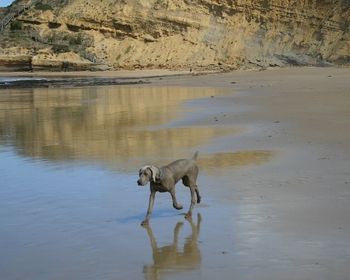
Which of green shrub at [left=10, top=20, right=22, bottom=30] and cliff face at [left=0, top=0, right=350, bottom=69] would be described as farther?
green shrub at [left=10, top=20, right=22, bottom=30]

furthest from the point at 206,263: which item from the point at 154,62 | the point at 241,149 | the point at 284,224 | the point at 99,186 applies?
the point at 154,62

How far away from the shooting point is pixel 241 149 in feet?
30.7

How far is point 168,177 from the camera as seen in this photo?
5387 millimetres

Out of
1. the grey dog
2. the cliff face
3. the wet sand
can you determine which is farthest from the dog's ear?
the cliff face

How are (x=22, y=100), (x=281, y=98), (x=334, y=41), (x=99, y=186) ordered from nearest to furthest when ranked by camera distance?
(x=99, y=186)
(x=281, y=98)
(x=22, y=100)
(x=334, y=41)

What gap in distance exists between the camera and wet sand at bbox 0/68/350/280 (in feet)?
13.6

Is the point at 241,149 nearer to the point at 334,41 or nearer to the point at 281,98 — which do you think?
the point at 281,98

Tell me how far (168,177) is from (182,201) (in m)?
0.87

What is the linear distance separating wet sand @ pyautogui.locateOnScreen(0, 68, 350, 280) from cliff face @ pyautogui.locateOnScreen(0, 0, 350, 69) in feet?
114

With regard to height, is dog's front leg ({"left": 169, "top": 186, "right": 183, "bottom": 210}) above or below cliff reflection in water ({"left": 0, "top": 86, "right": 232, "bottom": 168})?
above

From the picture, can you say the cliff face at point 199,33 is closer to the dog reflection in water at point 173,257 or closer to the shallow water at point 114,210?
the shallow water at point 114,210

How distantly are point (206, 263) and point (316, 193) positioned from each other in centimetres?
238

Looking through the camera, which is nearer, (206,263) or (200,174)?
(206,263)

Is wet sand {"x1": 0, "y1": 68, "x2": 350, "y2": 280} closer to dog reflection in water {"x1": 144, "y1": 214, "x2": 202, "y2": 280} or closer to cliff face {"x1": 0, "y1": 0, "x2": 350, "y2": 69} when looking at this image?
dog reflection in water {"x1": 144, "y1": 214, "x2": 202, "y2": 280}
